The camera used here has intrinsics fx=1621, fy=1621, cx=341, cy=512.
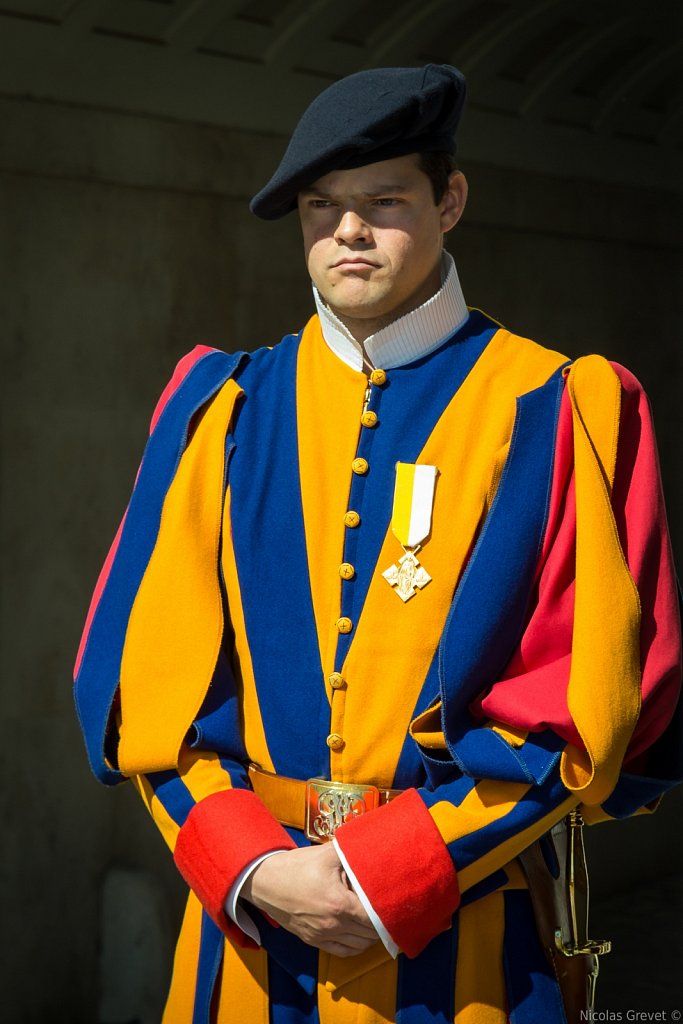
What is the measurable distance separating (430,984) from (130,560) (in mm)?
755

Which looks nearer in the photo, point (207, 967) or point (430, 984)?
point (430, 984)

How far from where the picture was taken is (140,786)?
7.88ft

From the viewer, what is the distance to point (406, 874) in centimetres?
215

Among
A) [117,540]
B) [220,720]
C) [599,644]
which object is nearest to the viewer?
[599,644]

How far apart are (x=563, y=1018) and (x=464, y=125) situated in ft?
11.8

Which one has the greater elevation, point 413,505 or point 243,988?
point 413,505

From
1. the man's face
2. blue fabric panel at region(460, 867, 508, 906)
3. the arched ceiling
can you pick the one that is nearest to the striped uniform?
blue fabric panel at region(460, 867, 508, 906)

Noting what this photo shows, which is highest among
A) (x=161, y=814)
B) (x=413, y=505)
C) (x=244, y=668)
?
(x=413, y=505)

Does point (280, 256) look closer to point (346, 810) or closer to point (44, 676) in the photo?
point (44, 676)

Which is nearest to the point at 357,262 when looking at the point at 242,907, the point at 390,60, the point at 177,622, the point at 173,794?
the point at 177,622

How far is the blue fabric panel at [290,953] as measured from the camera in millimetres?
2273

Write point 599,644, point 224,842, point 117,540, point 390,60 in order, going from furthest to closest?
point 390,60, point 117,540, point 224,842, point 599,644

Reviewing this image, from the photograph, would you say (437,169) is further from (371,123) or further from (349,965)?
(349,965)

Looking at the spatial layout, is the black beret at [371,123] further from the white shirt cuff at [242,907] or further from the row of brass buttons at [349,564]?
the white shirt cuff at [242,907]
